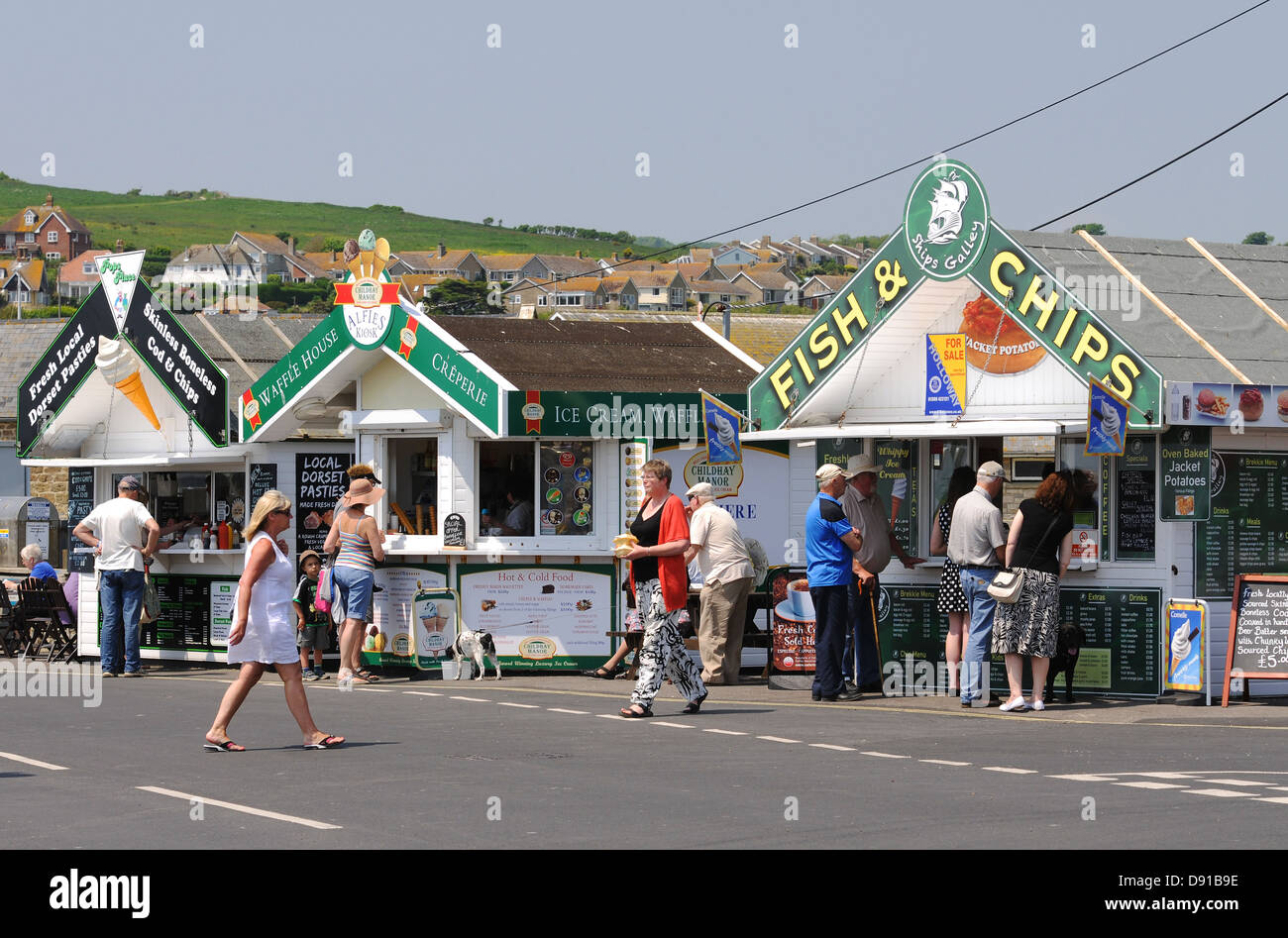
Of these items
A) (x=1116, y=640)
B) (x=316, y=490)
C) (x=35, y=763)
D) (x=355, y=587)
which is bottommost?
(x=35, y=763)

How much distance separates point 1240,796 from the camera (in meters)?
9.20

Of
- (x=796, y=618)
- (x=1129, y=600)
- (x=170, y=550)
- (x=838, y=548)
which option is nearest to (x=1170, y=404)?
(x=1129, y=600)

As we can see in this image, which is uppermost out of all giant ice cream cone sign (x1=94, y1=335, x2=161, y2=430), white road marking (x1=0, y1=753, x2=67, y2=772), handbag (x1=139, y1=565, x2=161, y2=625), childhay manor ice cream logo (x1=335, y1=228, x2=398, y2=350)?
childhay manor ice cream logo (x1=335, y1=228, x2=398, y2=350)

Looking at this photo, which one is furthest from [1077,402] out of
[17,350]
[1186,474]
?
Result: [17,350]

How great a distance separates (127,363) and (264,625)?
9.67m

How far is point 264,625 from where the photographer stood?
1132cm

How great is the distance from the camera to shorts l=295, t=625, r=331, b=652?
1723 centimetres

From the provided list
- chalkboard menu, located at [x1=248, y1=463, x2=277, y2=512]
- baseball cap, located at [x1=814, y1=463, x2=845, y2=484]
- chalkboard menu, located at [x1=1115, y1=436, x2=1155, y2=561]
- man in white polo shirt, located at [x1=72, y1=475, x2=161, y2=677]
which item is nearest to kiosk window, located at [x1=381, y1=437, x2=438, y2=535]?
chalkboard menu, located at [x1=248, y1=463, x2=277, y2=512]

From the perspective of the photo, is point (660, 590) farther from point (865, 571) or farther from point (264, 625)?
point (264, 625)

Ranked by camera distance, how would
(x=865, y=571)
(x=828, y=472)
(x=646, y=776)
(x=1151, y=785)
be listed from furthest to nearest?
(x=865, y=571) → (x=828, y=472) → (x=646, y=776) → (x=1151, y=785)

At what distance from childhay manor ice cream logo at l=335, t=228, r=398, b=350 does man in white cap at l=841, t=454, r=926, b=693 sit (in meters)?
5.20

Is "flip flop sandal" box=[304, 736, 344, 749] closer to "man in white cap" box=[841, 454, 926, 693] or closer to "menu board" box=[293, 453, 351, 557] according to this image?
"man in white cap" box=[841, 454, 926, 693]

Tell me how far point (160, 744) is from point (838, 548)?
5.37m
